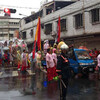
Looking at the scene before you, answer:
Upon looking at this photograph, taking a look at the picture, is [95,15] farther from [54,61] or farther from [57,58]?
[57,58]

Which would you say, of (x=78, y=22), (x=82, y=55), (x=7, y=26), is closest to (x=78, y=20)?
(x=78, y=22)

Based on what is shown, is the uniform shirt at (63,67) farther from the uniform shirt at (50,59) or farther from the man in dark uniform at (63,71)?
the uniform shirt at (50,59)

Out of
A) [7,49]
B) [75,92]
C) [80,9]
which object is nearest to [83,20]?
[80,9]

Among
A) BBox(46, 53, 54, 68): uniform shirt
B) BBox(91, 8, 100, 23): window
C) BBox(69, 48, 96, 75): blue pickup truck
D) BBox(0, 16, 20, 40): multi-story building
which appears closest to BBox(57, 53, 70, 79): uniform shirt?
BBox(46, 53, 54, 68): uniform shirt

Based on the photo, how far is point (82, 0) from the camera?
2289 cm

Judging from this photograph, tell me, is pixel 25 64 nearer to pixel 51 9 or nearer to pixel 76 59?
pixel 76 59

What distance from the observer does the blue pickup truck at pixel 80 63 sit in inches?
484

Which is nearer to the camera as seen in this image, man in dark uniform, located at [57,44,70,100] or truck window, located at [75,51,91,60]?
man in dark uniform, located at [57,44,70,100]

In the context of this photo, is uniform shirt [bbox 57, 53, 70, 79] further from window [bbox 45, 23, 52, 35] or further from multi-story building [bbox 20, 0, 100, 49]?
window [bbox 45, 23, 52, 35]

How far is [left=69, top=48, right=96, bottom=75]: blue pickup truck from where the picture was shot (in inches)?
484

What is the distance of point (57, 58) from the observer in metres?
7.45

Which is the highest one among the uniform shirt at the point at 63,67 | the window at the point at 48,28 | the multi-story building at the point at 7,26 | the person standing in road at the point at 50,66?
the multi-story building at the point at 7,26

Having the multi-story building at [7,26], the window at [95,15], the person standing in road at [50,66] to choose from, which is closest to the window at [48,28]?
the window at [95,15]

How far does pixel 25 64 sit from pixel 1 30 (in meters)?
46.5
